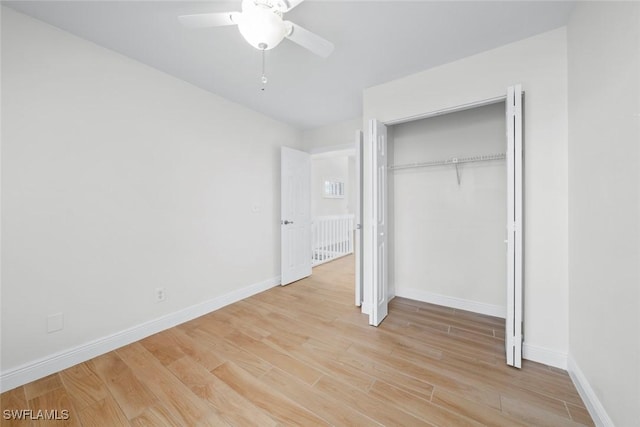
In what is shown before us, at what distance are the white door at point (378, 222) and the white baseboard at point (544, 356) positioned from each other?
1.16m

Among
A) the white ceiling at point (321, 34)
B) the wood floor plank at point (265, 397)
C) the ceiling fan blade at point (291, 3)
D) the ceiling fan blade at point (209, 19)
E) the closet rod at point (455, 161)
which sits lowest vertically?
the wood floor plank at point (265, 397)

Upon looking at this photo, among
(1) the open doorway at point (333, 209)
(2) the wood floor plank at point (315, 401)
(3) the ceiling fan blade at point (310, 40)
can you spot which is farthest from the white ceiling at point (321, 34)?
(2) the wood floor plank at point (315, 401)

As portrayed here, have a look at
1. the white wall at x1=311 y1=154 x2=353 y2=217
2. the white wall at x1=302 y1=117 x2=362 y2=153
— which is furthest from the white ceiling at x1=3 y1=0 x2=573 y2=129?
the white wall at x1=311 y1=154 x2=353 y2=217

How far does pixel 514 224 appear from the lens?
177 cm

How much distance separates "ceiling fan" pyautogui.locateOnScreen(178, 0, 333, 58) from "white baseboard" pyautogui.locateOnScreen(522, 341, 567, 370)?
2734 mm

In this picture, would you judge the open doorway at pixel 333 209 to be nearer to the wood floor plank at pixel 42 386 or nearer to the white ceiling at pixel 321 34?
the white ceiling at pixel 321 34

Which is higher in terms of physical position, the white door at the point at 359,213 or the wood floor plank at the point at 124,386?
the white door at the point at 359,213

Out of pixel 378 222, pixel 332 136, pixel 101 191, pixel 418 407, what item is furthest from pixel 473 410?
pixel 332 136

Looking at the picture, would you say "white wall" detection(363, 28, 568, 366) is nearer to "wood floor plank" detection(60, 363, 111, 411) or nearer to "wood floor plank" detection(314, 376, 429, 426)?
"wood floor plank" detection(314, 376, 429, 426)

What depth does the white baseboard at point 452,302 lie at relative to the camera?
255 centimetres

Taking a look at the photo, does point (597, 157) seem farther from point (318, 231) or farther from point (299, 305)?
point (318, 231)

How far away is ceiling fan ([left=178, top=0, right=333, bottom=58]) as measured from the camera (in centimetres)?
127

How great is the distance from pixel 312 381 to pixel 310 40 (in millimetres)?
2258

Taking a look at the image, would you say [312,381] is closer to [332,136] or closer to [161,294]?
[161,294]
